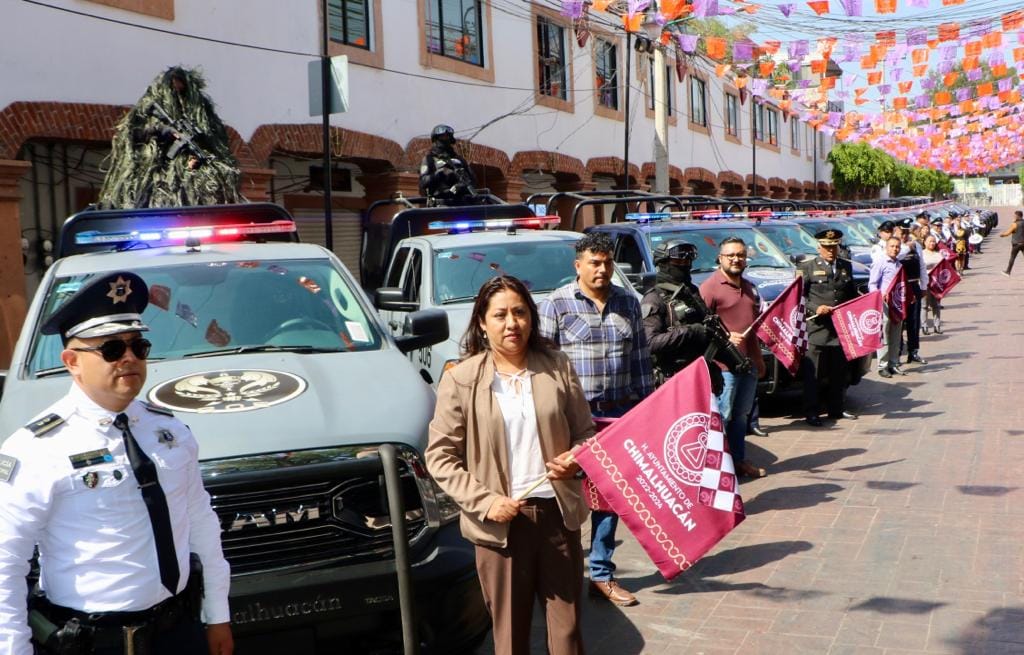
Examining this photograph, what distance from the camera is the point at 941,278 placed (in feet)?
53.4

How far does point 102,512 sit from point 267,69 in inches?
552

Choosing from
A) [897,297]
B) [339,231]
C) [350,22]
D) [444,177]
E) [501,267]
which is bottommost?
[897,297]

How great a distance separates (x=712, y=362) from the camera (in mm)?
7441

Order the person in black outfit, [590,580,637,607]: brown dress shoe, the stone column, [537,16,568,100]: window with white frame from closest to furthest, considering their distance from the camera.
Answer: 1. [590,580,637,607]: brown dress shoe
2. the person in black outfit
3. the stone column
4. [537,16,568,100]: window with white frame

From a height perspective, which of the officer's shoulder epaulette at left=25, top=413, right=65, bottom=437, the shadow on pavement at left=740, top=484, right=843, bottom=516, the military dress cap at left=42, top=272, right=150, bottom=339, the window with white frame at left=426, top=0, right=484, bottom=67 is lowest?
the shadow on pavement at left=740, top=484, right=843, bottom=516

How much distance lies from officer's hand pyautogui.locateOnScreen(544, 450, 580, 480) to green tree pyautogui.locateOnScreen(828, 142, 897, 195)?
58.8m

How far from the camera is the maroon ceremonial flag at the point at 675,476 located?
4.16 m

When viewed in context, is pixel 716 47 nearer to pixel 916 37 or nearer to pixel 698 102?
pixel 916 37

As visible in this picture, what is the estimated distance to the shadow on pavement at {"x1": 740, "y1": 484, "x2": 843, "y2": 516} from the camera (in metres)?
7.15

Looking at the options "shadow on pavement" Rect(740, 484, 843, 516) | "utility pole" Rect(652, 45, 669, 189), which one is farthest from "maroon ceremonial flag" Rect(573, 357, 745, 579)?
"utility pole" Rect(652, 45, 669, 189)

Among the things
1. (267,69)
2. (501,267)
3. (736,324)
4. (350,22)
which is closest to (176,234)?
(501,267)

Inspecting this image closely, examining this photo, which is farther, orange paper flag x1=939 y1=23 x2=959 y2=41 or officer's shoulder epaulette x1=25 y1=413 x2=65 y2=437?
orange paper flag x1=939 y1=23 x2=959 y2=41

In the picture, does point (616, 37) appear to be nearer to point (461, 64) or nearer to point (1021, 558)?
point (461, 64)

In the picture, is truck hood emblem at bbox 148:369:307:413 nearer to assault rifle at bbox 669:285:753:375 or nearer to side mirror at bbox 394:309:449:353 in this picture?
side mirror at bbox 394:309:449:353
